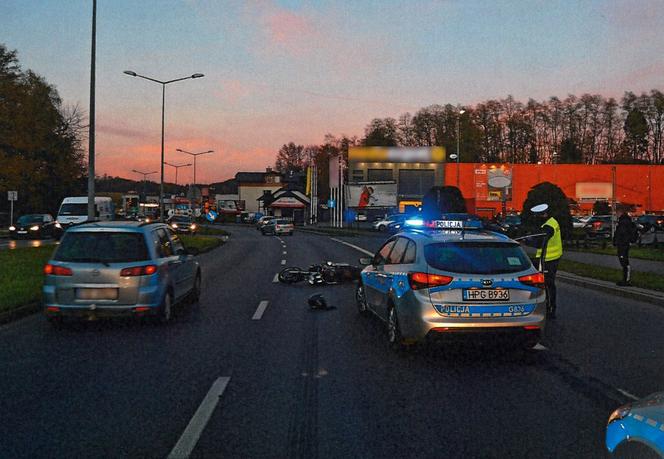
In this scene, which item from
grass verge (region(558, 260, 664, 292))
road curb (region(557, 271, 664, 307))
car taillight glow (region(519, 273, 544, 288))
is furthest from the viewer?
grass verge (region(558, 260, 664, 292))

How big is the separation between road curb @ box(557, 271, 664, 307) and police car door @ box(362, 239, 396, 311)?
6.24 m

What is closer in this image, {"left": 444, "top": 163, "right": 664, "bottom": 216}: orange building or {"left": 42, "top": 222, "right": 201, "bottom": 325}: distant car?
{"left": 42, "top": 222, "right": 201, "bottom": 325}: distant car

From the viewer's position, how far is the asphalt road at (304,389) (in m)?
4.56

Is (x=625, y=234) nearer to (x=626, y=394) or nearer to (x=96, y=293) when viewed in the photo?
(x=626, y=394)

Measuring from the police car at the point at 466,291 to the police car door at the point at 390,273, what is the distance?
0.20 meters

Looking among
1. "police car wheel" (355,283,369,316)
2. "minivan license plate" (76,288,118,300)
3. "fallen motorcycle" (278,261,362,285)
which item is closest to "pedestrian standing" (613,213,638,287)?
"fallen motorcycle" (278,261,362,285)

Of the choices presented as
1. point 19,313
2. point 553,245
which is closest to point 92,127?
point 19,313

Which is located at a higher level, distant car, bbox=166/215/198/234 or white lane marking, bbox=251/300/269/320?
distant car, bbox=166/215/198/234

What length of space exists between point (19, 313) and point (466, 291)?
25.0 feet

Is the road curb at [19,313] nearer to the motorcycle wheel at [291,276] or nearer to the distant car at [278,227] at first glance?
the motorcycle wheel at [291,276]

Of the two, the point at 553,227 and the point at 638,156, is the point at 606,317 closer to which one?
the point at 553,227

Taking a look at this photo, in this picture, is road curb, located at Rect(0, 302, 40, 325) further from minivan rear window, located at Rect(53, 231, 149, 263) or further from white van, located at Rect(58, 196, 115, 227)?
white van, located at Rect(58, 196, 115, 227)

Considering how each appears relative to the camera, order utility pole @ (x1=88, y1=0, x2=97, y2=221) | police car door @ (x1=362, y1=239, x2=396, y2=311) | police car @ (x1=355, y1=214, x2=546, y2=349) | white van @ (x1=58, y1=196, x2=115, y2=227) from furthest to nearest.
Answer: white van @ (x1=58, y1=196, x2=115, y2=227), utility pole @ (x1=88, y1=0, x2=97, y2=221), police car door @ (x1=362, y1=239, x2=396, y2=311), police car @ (x1=355, y1=214, x2=546, y2=349)

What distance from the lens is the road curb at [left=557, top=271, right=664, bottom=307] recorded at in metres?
12.6
